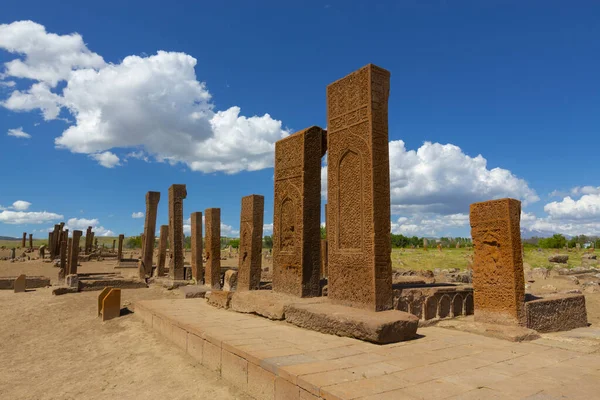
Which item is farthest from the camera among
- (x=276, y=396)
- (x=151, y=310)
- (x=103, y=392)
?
(x=151, y=310)

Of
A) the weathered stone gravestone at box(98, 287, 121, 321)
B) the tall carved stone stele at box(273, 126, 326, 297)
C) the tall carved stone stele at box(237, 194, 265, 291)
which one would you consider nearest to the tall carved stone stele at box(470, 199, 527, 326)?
the tall carved stone stele at box(273, 126, 326, 297)

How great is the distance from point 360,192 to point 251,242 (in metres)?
4.83

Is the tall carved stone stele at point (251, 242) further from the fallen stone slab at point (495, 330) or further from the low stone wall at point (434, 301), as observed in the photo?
the fallen stone slab at point (495, 330)

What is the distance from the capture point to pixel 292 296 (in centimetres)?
682

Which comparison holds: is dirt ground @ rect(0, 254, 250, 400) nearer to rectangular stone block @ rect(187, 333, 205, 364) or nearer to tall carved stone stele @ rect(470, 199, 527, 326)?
rectangular stone block @ rect(187, 333, 205, 364)

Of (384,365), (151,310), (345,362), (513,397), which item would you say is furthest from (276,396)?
(151,310)

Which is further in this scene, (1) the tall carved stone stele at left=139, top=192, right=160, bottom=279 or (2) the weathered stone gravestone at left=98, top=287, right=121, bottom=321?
(1) the tall carved stone stele at left=139, top=192, right=160, bottom=279

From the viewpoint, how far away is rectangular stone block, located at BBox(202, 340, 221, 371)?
486 cm

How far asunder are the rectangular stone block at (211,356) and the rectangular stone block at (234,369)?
0.42 ft

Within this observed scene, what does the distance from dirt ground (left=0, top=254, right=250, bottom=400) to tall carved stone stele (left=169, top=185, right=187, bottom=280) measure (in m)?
3.82

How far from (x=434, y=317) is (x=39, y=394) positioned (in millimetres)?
5555

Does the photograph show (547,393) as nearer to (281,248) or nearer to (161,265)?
(281,248)

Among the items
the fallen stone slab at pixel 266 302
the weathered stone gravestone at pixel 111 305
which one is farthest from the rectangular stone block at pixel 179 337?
the weathered stone gravestone at pixel 111 305

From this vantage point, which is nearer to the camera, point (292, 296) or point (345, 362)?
point (345, 362)
